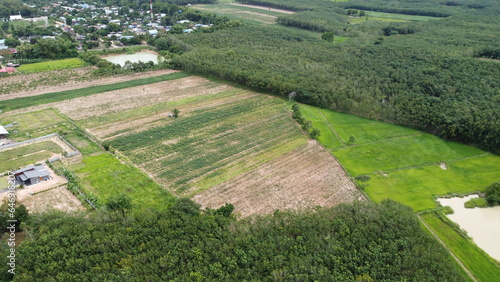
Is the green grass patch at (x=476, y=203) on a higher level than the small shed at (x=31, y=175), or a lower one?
higher

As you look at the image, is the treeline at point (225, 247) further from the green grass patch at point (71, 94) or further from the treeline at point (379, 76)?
the green grass patch at point (71, 94)

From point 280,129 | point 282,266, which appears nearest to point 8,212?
point 282,266

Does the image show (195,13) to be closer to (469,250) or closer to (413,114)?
(413,114)

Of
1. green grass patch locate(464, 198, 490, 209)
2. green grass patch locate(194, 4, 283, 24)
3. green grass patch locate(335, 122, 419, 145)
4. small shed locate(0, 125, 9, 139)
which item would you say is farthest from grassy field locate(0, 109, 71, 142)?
green grass patch locate(194, 4, 283, 24)

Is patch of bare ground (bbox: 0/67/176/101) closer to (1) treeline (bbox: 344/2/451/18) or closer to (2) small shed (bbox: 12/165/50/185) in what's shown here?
(2) small shed (bbox: 12/165/50/185)

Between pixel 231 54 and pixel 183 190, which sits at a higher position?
pixel 231 54

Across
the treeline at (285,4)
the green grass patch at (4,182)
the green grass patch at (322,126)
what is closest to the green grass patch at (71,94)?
the green grass patch at (4,182)

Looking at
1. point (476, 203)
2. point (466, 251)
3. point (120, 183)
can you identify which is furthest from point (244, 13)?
point (466, 251)
